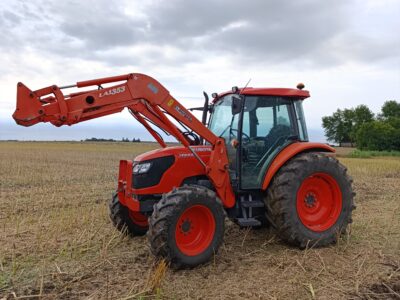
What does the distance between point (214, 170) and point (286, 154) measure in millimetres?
1049

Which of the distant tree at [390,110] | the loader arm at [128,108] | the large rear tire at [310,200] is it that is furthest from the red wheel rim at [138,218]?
the distant tree at [390,110]

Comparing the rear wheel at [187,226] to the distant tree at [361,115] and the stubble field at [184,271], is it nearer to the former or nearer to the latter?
the stubble field at [184,271]

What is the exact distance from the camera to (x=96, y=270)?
504 cm

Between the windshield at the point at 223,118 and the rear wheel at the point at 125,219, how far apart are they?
69.2 inches

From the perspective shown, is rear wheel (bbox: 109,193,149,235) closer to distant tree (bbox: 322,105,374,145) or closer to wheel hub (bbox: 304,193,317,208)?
wheel hub (bbox: 304,193,317,208)

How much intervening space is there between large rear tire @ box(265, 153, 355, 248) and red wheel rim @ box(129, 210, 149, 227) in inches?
76.1

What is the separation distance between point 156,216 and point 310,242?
2295 millimetres

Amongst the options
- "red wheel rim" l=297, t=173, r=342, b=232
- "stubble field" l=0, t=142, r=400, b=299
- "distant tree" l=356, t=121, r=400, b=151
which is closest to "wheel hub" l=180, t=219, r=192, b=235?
"stubble field" l=0, t=142, r=400, b=299

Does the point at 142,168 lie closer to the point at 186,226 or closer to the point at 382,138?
the point at 186,226

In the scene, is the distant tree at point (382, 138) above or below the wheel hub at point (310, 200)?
→ above

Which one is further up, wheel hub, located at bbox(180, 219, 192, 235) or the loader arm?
the loader arm

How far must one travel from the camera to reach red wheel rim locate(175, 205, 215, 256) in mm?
5258

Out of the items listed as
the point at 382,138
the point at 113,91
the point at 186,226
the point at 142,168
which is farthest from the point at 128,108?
the point at 382,138

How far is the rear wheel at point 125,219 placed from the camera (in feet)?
21.1
